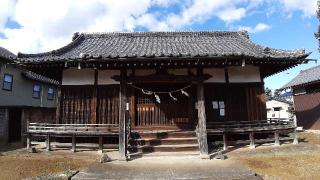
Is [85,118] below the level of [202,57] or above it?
below

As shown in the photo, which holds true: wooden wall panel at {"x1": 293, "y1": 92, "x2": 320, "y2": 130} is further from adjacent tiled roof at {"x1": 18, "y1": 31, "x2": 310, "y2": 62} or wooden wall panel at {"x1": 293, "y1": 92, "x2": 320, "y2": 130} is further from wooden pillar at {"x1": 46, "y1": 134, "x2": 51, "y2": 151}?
wooden pillar at {"x1": 46, "y1": 134, "x2": 51, "y2": 151}

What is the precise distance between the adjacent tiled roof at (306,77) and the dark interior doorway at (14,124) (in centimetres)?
2298

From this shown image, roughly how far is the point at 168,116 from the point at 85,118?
420 centimetres

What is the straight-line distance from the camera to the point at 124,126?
37.0 ft

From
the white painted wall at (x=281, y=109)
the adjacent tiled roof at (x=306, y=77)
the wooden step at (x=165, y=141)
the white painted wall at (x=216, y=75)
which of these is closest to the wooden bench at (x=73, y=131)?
the wooden step at (x=165, y=141)

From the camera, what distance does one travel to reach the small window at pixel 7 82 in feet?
70.0

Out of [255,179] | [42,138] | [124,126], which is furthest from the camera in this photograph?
[42,138]

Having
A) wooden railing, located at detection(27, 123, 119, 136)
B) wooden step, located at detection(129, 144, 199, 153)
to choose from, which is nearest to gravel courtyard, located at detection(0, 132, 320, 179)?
wooden railing, located at detection(27, 123, 119, 136)

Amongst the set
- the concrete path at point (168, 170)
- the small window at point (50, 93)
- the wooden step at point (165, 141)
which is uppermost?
the small window at point (50, 93)

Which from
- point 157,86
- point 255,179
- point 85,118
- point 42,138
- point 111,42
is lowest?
point 255,179

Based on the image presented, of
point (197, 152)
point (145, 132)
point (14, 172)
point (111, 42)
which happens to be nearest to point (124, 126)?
point (145, 132)

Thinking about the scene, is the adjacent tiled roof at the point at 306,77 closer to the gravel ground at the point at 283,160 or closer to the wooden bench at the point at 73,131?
the gravel ground at the point at 283,160

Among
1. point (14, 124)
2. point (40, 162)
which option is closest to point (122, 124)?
point (40, 162)

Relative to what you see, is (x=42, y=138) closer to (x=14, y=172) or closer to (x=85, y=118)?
(x=85, y=118)
